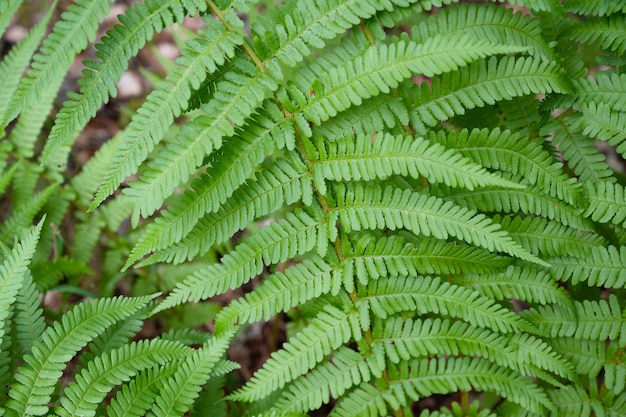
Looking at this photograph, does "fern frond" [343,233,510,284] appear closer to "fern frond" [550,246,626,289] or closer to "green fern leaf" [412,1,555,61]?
"fern frond" [550,246,626,289]

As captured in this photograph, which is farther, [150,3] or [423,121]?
[423,121]

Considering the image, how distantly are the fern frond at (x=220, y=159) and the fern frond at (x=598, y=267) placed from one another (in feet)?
3.89

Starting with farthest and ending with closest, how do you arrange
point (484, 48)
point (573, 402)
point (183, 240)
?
point (573, 402) → point (183, 240) → point (484, 48)

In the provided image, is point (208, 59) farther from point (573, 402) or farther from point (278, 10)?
point (573, 402)

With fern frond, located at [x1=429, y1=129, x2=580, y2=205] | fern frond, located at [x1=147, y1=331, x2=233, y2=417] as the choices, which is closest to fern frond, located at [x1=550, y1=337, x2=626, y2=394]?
fern frond, located at [x1=429, y1=129, x2=580, y2=205]

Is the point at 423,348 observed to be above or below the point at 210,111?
below

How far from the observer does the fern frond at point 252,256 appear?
6.68ft

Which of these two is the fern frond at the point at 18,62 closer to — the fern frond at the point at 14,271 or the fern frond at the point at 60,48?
the fern frond at the point at 60,48

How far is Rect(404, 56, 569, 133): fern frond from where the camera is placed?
206 centimetres

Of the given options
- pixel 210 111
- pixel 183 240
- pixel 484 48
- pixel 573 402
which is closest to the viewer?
pixel 484 48

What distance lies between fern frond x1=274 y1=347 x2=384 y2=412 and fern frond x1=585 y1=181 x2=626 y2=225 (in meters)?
0.99

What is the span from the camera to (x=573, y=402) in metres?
2.29

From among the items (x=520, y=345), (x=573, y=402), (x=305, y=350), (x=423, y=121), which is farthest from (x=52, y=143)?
(x=573, y=402)

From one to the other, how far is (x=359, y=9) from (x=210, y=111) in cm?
64
